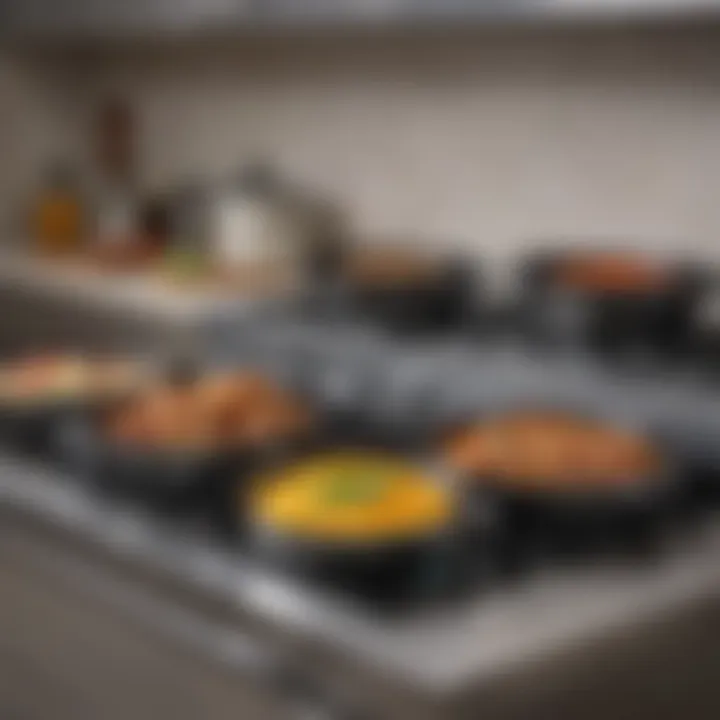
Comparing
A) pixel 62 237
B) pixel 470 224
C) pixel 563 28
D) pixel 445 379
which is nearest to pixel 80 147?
pixel 62 237

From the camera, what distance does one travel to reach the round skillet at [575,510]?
95 cm

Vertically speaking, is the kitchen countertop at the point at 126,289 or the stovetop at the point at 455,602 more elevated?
the kitchen countertop at the point at 126,289

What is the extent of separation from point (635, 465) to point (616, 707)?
20 cm

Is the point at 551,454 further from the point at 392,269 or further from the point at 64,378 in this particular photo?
the point at 392,269

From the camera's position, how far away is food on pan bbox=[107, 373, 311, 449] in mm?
1093

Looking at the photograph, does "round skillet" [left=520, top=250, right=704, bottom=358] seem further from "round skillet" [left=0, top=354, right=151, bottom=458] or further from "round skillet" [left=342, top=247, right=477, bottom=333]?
"round skillet" [left=0, top=354, right=151, bottom=458]

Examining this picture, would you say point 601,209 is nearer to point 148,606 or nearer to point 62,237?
point 148,606

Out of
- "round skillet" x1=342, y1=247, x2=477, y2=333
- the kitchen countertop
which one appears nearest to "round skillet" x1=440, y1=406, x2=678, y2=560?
"round skillet" x1=342, y1=247, x2=477, y2=333

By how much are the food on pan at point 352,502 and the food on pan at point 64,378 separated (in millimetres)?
318

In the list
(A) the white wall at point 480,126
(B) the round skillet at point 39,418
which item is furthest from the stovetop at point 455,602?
(A) the white wall at point 480,126

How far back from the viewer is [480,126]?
1.86m

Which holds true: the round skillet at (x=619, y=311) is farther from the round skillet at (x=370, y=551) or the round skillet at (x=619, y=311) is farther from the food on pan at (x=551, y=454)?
the round skillet at (x=370, y=551)

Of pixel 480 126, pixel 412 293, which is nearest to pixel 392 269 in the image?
pixel 412 293

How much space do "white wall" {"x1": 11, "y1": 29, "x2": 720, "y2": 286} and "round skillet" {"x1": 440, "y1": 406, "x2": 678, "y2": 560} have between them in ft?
2.23
